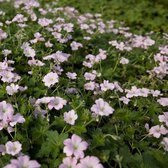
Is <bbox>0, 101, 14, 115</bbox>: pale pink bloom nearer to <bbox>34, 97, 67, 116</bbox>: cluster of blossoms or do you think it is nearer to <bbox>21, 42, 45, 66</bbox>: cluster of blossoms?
<bbox>34, 97, 67, 116</bbox>: cluster of blossoms

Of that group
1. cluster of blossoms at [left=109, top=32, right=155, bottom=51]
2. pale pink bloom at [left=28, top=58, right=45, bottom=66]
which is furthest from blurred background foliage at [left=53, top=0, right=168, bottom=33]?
pale pink bloom at [left=28, top=58, right=45, bottom=66]

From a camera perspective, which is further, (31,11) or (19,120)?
(31,11)

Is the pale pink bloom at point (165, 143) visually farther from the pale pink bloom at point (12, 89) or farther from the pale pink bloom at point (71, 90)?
the pale pink bloom at point (12, 89)

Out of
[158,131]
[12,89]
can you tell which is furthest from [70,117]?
[158,131]

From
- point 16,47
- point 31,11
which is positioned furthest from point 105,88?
point 31,11

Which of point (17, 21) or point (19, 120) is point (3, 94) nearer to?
point (19, 120)

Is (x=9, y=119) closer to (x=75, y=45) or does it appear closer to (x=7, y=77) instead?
(x=7, y=77)
